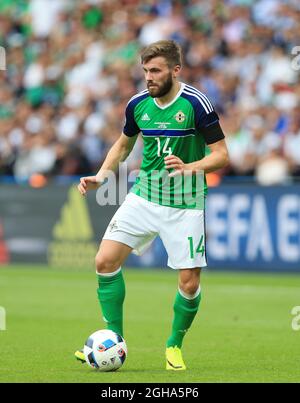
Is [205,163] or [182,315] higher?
[205,163]

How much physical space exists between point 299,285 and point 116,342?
771 centimetres

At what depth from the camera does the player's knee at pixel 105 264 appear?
8.48 m

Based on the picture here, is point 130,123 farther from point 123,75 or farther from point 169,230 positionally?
point 123,75

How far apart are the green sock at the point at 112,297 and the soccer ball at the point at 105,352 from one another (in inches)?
10.3

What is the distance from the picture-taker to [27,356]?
9.16 metres

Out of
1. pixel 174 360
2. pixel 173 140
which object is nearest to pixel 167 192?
pixel 173 140

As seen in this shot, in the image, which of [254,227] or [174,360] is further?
[254,227]

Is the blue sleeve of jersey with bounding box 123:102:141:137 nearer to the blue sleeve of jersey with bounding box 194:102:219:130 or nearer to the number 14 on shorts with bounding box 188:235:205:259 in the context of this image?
the blue sleeve of jersey with bounding box 194:102:219:130

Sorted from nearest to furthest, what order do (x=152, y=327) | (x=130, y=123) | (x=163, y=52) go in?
1. (x=163, y=52)
2. (x=130, y=123)
3. (x=152, y=327)

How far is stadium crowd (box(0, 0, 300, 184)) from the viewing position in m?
17.9

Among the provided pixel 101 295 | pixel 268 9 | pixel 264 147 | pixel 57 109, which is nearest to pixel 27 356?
pixel 101 295

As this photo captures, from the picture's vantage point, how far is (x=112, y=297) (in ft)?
28.2

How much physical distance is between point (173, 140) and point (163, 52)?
679mm

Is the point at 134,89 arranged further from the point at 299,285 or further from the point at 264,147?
the point at 299,285
